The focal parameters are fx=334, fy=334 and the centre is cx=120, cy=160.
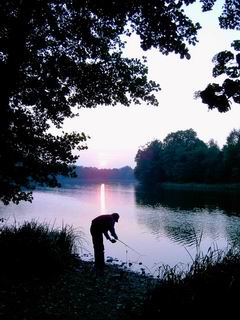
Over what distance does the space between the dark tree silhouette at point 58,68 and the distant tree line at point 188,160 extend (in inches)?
3485

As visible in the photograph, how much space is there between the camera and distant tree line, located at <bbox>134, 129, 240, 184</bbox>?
99312 millimetres

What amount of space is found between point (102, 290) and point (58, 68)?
251 inches

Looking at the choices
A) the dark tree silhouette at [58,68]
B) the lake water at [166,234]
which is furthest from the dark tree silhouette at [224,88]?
the lake water at [166,234]

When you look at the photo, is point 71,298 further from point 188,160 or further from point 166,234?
point 188,160

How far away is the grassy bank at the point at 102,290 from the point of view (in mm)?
5691

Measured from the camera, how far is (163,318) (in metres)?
5.40

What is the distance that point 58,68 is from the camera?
26.2 ft

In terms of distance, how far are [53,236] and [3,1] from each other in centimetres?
949

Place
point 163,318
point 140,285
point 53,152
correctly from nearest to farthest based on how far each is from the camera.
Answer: point 163,318 → point 53,152 → point 140,285

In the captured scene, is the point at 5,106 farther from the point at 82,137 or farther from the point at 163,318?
the point at 163,318

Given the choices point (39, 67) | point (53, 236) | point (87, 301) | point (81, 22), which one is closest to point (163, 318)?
point (87, 301)

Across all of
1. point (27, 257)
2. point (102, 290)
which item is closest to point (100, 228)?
point (102, 290)

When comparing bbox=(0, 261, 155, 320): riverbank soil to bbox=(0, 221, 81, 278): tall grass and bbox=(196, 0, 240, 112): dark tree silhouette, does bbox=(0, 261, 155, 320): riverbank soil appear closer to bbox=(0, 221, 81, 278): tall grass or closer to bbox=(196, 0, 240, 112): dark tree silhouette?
bbox=(0, 221, 81, 278): tall grass

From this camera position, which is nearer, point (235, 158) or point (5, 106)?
point (5, 106)
